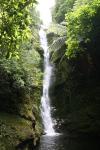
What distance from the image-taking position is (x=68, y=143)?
19328 mm

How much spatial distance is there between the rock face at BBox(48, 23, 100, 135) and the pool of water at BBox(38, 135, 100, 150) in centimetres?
316

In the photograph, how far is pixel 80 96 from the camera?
26031mm

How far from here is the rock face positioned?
2459cm

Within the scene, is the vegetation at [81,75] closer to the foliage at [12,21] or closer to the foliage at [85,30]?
the foliage at [85,30]

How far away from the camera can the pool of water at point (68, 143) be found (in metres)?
17.9

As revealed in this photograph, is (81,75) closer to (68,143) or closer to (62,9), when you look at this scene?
(68,143)

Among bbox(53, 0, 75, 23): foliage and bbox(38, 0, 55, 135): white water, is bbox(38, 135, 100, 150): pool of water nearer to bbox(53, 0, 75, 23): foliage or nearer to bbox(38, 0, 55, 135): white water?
bbox(38, 0, 55, 135): white water

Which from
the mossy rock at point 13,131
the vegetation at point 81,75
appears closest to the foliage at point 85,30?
the vegetation at point 81,75

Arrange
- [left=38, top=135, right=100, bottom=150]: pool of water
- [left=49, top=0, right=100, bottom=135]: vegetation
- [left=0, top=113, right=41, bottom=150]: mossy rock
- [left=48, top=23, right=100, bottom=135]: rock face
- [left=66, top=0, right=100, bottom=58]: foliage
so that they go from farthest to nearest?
[left=48, top=23, right=100, bottom=135]: rock face < [left=49, top=0, right=100, bottom=135]: vegetation < [left=66, top=0, right=100, bottom=58]: foliage < [left=38, top=135, right=100, bottom=150]: pool of water < [left=0, top=113, right=41, bottom=150]: mossy rock

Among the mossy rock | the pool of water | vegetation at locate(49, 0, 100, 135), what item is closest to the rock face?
vegetation at locate(49, 0, 100, 135)

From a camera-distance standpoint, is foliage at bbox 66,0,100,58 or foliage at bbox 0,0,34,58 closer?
foliage at bbox 0,0,34,58

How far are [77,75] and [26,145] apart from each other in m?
11.3

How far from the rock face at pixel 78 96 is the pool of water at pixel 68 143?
3.16 metres

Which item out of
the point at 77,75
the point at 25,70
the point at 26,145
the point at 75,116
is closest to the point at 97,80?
the point at 77,75
